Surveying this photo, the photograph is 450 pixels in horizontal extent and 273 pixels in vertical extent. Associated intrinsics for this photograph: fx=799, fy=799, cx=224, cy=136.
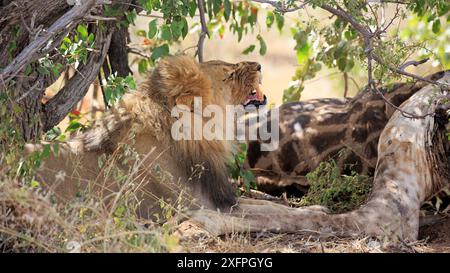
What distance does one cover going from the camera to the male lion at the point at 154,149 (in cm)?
439

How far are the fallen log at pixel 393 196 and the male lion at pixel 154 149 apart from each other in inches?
10.3

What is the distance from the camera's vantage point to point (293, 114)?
247 inches

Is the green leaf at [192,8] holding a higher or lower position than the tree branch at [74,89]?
higher

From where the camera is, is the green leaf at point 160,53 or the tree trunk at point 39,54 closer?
the tree trunk at point 39,54

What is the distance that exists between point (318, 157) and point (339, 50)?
3.48 feet

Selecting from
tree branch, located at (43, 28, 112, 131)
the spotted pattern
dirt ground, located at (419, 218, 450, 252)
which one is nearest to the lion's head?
tree branch, located at (43, 28, 112, 131)

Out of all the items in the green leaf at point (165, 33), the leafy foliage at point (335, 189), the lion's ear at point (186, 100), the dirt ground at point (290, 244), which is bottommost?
the leafy foliage at point (335, 189)

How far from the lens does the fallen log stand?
4469 mm

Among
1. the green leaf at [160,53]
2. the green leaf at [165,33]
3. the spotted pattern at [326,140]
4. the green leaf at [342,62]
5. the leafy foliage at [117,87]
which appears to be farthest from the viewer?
the green leaf at [342,62]

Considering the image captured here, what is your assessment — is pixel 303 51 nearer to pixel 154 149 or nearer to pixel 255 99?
pixel 255 99

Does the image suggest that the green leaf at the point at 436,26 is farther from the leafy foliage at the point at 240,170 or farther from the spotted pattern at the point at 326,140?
the leafy foliage at the point at 240,170

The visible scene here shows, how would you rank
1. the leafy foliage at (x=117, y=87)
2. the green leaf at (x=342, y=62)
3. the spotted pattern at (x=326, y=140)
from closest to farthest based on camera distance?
the leafy foliage at (x=117, y=87)
the spotted pattern at (x=326, y=140)
the green leaf at (x=342, y=62)

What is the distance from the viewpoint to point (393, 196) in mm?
4734

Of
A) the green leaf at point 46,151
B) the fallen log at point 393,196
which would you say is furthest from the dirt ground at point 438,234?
the green leaf at point 46,151
